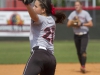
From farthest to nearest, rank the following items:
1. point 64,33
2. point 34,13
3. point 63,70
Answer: point 64,33 < point 63,70 < point 34,13

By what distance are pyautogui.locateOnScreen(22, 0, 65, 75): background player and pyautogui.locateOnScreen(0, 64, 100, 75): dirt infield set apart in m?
5.11

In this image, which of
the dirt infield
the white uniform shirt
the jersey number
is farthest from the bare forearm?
the dirt infield

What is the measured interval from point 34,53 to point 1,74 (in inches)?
201

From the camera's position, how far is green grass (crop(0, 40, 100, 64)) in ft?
45.0

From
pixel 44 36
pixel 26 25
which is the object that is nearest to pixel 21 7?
pixel 26 25

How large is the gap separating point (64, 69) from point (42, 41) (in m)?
5.96

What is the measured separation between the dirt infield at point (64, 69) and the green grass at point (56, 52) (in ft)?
3.46

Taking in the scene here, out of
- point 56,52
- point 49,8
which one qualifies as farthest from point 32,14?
point 56,52

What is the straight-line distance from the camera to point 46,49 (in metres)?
5.57

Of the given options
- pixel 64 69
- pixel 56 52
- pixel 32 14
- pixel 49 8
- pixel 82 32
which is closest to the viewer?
pixel 32 14

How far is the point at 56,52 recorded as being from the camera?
15.8 m

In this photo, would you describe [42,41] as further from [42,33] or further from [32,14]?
[32,14]

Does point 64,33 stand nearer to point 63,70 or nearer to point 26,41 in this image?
point 26,41

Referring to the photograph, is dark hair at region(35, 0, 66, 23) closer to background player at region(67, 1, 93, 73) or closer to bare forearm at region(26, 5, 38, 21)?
bare forearm at region(26, 5, 38, 21)
